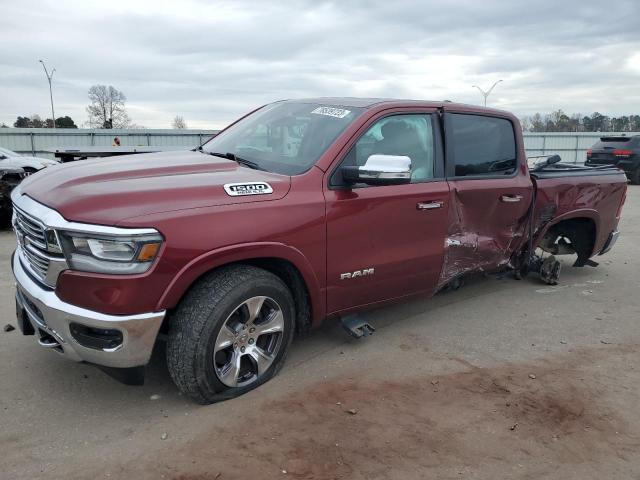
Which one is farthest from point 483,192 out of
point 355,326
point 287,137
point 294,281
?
point 294,281

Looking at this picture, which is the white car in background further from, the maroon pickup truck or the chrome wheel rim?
the chrome wheel rim

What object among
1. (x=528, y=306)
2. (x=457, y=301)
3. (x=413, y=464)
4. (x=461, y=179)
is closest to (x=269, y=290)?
(x=413, y=464)

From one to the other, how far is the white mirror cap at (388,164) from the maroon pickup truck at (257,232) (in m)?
0.01

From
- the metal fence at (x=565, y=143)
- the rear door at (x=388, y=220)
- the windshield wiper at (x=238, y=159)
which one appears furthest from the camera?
the metal fence at (x=565, y=143)

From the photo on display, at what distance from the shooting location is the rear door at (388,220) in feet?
12.1

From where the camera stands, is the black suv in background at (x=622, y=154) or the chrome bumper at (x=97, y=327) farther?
the black suv in background at (x=622, y=154)

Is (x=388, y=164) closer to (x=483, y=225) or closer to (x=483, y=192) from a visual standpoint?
(x=483, y=192)

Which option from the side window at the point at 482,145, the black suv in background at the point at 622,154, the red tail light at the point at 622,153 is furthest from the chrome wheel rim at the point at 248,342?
the red tail light at the point at 622,153

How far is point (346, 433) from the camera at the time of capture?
3.09m

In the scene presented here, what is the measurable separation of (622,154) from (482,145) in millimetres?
16282

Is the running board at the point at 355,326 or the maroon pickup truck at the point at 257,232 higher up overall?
the maroon pickup truck at the point at 257,232

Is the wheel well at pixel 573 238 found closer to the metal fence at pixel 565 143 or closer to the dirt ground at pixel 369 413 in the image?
the dirt ground at pixel 369 413

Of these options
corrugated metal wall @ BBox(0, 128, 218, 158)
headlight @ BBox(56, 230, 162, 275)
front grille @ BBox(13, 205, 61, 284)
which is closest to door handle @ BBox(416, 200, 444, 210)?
headlight @ BBox(56, 230, 162, 275)

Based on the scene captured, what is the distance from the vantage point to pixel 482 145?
4.83m
